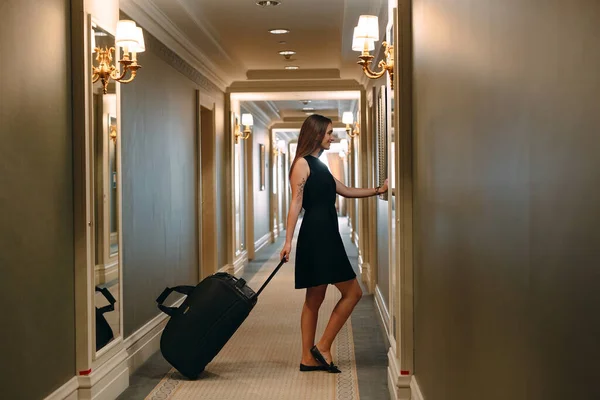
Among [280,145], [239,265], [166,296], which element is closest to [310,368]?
[166,296]

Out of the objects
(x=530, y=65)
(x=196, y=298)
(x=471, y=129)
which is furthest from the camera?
(x=196, y=298)

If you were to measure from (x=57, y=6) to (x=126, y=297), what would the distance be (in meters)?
1.92

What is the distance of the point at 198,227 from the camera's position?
23.6 feet

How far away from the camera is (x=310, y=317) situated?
15.2ft

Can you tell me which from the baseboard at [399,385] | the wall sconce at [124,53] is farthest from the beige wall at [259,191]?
the baseboard at [399,385]

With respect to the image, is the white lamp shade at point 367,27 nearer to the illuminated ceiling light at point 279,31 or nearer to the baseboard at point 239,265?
the illuminated ceiling light at point 279,31

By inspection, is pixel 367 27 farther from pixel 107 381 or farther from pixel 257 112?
pixel 257 112

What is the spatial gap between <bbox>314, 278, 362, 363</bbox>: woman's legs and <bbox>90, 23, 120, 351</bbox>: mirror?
1289mm

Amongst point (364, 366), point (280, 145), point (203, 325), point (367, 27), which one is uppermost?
point (280, 145)

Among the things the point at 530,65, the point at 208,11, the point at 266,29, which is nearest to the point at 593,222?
the point at 530,65

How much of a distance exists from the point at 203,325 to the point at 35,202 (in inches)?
61.8

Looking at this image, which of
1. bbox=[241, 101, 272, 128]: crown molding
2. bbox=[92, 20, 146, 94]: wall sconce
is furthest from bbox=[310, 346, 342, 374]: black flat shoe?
bbox=[241, 101, 272, 128]: crown molding

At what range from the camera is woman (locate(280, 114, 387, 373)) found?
4492mm

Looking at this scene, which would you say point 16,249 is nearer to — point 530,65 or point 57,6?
point 57,6
